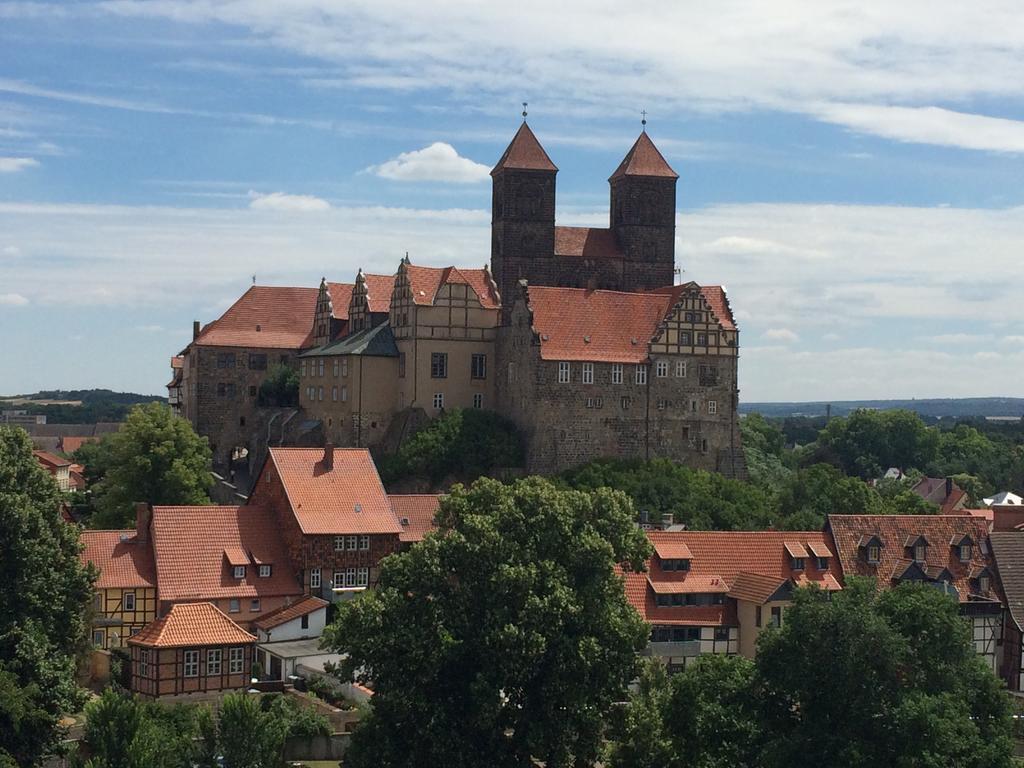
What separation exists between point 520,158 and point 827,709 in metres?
52.7

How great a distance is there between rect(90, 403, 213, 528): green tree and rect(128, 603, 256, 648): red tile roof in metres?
18.0

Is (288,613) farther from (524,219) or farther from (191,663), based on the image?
(524,219)

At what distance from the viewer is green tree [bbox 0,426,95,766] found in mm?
43750

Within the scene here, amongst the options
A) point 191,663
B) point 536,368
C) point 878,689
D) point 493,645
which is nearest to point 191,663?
point 191,663

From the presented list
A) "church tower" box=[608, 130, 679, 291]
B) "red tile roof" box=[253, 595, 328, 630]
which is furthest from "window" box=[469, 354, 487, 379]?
"red tile roof" box=[253, 595, 328, 630]

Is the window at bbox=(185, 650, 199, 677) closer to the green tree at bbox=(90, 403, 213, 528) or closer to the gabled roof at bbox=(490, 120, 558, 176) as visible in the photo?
the green tree at bbox=(90, 403, 213, 528)

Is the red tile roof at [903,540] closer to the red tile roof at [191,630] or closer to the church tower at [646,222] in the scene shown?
the red tile roof at [191,630]

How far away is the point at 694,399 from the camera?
7856cm

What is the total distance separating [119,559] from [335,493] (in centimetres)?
820

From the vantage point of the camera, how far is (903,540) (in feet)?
198

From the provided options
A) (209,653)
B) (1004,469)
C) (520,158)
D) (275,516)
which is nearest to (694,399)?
(520,158)

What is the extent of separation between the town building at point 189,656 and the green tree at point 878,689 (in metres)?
17.4

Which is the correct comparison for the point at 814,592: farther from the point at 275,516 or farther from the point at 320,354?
the point at 320,354

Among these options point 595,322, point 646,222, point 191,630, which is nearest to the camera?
point 191,630
